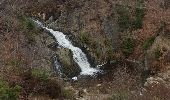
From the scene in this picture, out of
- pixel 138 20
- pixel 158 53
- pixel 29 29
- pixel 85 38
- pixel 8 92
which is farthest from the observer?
pixel 85 38

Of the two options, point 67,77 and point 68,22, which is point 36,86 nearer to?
point 67,77

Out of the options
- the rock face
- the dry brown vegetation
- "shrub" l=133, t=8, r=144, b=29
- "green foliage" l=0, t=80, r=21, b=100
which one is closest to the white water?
the rock face

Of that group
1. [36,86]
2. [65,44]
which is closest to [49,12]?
[65,44]

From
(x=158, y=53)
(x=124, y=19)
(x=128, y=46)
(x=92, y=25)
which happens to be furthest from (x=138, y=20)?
(x=158, y=53)

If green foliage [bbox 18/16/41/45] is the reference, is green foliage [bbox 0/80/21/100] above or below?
below

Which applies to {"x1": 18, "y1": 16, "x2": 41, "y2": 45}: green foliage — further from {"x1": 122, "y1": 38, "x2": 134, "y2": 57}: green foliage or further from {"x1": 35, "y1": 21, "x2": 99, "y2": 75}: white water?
{"x1": 122, "y1": 38, "x2": 134, "y2": 57}: green foliage

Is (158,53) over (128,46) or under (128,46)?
under

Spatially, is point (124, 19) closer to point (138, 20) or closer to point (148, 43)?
point (138, 20)
